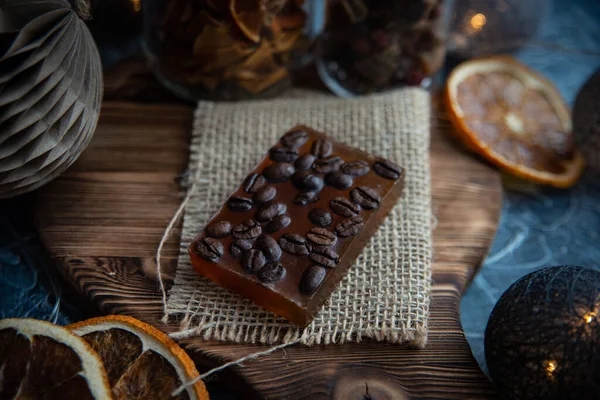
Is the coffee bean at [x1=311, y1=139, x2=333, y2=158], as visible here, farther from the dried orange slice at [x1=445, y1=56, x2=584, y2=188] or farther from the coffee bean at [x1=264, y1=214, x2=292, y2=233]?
the dried orange slice at [x1=445, y1=56, x2=584, y2=188]

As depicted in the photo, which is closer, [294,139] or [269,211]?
[269,211]

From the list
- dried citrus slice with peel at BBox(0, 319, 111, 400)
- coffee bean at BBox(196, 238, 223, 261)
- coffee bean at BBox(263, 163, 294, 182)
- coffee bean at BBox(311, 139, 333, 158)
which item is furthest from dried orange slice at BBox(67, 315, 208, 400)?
coffee bean at BBox(311, 139, 333, 158)

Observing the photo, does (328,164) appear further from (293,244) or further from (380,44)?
(380,44)

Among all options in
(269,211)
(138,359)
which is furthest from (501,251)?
(138,359)

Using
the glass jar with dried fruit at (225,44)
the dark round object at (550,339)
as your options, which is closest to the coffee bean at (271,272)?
the dark round object at (550,339)

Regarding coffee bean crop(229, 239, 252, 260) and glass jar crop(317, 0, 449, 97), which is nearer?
coffee bean crop(229, 239, 252, 260)

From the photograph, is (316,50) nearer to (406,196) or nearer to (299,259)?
(406,196)
